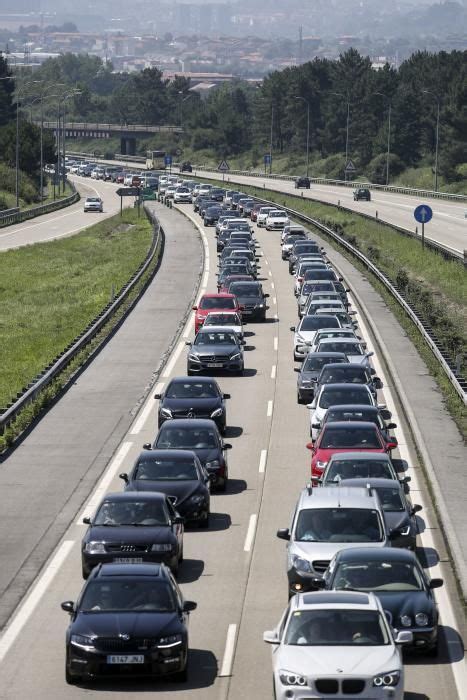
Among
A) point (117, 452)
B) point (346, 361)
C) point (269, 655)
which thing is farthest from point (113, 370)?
point (269, 655)

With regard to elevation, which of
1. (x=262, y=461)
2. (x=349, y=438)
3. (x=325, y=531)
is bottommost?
(x=262, y=461)

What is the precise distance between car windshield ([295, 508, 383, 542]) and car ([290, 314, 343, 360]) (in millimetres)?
22592

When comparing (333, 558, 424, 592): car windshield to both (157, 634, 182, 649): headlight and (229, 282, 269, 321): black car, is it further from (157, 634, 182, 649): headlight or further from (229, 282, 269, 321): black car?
(229, 282, 269, 321): black car

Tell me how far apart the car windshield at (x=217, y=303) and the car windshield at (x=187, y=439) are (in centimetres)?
2243

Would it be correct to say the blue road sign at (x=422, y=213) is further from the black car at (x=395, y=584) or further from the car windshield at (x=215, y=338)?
the black car at (x=395, y=584)

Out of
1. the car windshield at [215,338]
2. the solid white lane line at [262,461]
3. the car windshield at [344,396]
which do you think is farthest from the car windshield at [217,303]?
the solid white lane line at [262,461]

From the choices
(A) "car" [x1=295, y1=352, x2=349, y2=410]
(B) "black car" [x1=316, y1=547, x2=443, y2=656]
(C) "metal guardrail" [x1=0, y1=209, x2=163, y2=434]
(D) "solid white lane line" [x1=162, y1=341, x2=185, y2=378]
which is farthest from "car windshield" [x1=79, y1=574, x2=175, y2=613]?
(D) "solid white lane line" [x1=162, y1=341, x2=185, y2=378]

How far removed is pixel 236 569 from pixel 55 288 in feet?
178

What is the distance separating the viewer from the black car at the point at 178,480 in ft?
85.3

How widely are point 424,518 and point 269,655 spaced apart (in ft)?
28.7

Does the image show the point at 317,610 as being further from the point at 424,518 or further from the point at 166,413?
the point at 166,413

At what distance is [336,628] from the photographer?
16.9m

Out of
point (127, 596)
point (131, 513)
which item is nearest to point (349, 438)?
point (131, 513)

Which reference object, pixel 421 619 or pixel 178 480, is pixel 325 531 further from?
pixel 178 480
